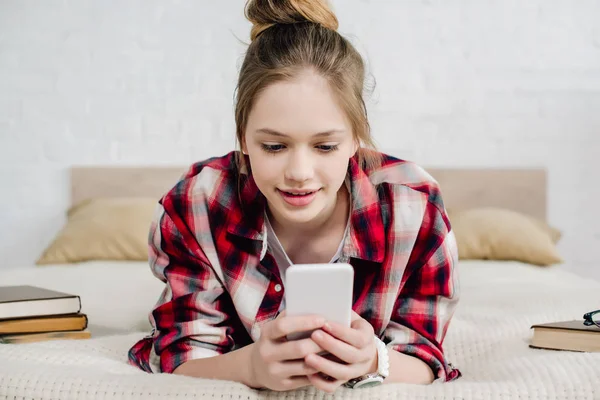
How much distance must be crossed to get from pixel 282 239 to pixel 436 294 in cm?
A: 25

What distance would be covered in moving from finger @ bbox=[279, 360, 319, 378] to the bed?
0.17 feet

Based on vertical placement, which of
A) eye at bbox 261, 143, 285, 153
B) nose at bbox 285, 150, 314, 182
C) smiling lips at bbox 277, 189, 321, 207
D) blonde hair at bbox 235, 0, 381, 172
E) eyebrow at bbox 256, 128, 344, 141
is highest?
blonde hair at bbox 235, 0, 381, 172

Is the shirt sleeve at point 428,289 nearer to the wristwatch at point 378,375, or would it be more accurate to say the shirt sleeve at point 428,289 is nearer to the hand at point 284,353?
the wristwatch at point 378,375

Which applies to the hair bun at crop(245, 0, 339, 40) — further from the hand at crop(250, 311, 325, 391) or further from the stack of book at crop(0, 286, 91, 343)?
the stack of book at crop(0, 286, 91, 343)

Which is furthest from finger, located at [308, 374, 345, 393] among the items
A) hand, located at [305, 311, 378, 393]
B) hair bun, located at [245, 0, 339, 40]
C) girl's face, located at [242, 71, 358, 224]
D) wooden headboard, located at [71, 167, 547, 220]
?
wooden headboard, located at [71, 167, 547, 220]

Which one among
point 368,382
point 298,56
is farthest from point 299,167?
point 368,382

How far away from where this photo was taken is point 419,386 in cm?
90

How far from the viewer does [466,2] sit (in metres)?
2.93

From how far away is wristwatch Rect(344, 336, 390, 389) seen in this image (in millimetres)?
894

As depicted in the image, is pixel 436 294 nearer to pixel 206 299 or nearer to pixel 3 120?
pixel 206 299

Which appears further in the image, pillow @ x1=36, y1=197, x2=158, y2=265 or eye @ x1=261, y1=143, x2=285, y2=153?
pillow @ x1=36, y1=197, x2=158, y2=265

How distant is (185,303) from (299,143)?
0.31 meters

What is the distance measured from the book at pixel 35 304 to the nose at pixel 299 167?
21.0 inches

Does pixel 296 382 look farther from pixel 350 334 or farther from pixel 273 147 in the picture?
pixel 273 147
